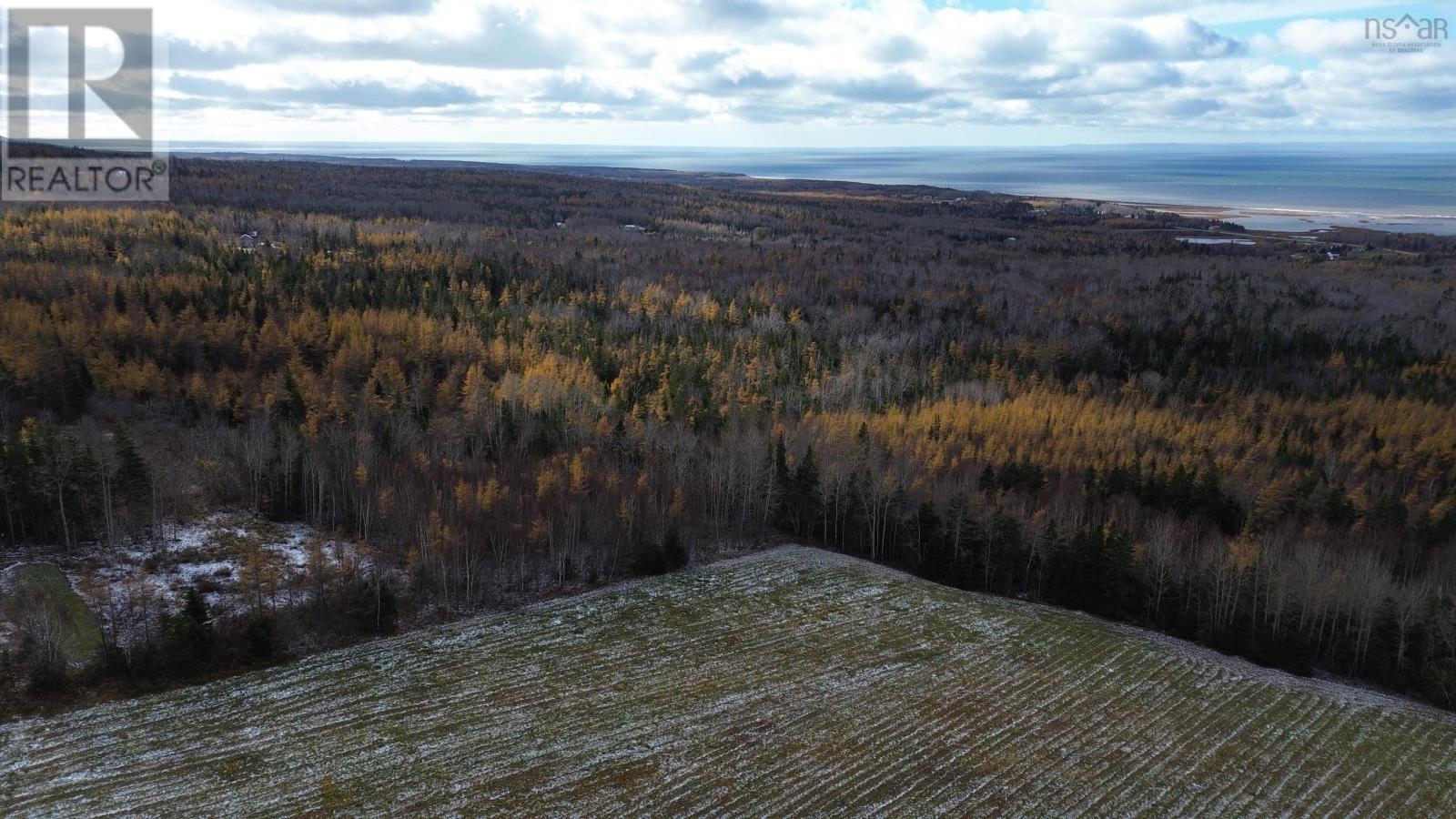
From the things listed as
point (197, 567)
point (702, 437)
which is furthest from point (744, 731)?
point (702, 437)

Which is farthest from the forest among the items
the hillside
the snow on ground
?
the hillside

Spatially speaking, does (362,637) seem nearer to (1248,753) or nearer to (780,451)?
(780,451)

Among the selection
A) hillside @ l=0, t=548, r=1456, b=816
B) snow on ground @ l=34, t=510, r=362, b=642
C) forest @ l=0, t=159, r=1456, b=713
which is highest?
forest @ l=0, t=159, r=1456, b=713

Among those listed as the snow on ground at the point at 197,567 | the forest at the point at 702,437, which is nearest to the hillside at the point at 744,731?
the forest at the point at 702,437

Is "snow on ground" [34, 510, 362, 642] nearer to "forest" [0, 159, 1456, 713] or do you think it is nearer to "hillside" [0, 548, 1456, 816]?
"forest" [0, 159, 1456, 713]

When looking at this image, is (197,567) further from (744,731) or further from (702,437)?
(702,437)

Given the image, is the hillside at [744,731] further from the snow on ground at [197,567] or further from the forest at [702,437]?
the snow on ground at [197,567]

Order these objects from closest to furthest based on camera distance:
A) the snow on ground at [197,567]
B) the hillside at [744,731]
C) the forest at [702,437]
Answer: the hillside at [744,731]
the snow on ground at [197,567]
the forest at [702,437]
